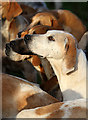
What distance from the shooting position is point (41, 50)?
3344 millimetres

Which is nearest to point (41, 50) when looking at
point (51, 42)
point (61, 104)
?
point (51, 42)

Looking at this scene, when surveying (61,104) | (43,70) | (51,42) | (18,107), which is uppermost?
(51,42)

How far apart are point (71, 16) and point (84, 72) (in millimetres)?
2891

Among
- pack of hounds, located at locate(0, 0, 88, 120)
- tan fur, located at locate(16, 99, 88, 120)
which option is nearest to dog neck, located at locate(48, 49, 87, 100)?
pack of hounds, located at locate(0, 0, 88, 120)

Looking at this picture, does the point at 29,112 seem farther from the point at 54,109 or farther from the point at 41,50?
the point at 41,50

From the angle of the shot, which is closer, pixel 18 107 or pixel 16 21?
pixel 18 107

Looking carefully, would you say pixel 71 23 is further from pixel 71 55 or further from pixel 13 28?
pixel 71 55

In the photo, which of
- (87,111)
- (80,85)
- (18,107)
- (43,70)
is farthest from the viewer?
(43,70)

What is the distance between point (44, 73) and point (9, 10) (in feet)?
4.32

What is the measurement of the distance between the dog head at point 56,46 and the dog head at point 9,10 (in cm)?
154

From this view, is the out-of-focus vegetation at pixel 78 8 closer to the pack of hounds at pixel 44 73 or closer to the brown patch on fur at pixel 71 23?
the brown patch on fur at pixel 71 23

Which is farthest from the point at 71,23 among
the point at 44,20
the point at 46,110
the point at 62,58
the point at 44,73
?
the point at 46,110

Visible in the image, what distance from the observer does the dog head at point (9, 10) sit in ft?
15.7

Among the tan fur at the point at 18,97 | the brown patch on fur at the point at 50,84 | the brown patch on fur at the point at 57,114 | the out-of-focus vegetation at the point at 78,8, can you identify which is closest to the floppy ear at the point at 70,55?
the tan fur at the point at 18,97
